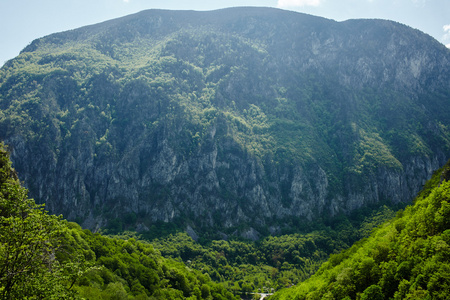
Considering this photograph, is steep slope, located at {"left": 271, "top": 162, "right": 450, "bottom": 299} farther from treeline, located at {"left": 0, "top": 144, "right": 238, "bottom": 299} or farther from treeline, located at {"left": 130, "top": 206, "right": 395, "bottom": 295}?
treeline, located at {"left": 130, "top": 206, "right": 395, "bottom": 295}

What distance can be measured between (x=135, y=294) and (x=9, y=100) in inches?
7614

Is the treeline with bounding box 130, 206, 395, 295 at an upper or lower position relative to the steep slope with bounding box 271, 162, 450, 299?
lower

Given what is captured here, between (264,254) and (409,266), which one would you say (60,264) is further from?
(264,254)

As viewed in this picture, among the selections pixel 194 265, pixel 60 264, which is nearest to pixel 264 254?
pixel 194 265

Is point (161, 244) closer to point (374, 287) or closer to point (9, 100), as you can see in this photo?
point (374, 287)

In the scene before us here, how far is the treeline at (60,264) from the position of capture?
71.1 ft

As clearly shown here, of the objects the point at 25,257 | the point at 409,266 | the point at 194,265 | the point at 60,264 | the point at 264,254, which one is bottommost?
the point at 264,254

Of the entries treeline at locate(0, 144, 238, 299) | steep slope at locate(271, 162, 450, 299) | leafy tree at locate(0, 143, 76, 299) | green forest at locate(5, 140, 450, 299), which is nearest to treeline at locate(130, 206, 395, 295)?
green forest at locate(5, 140, 450, 299)

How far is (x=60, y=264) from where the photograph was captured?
2686cm

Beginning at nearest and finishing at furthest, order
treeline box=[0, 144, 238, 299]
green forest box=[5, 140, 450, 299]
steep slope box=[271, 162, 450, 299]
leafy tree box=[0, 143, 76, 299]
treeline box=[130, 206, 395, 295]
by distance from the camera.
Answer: leafy tree box=[0, 143, 76, 299], treeline box=[0, 144, 238, 299], green forest box=[5, 140, 450, 299], steep slope box=[271, 162, 450, 299], treeline box=[130, 206, 395, 295]

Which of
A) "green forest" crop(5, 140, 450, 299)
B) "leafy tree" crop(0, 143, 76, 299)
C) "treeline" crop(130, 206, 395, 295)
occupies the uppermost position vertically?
"leafy tree" crop(0, 143, 76, 299)

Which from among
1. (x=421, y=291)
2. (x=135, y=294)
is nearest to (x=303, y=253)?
(x=135, y=294)

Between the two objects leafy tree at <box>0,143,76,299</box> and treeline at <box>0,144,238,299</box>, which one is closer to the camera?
leafy tree at <box>0,143,76,299</box>

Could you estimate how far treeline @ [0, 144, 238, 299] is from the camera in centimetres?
2167
